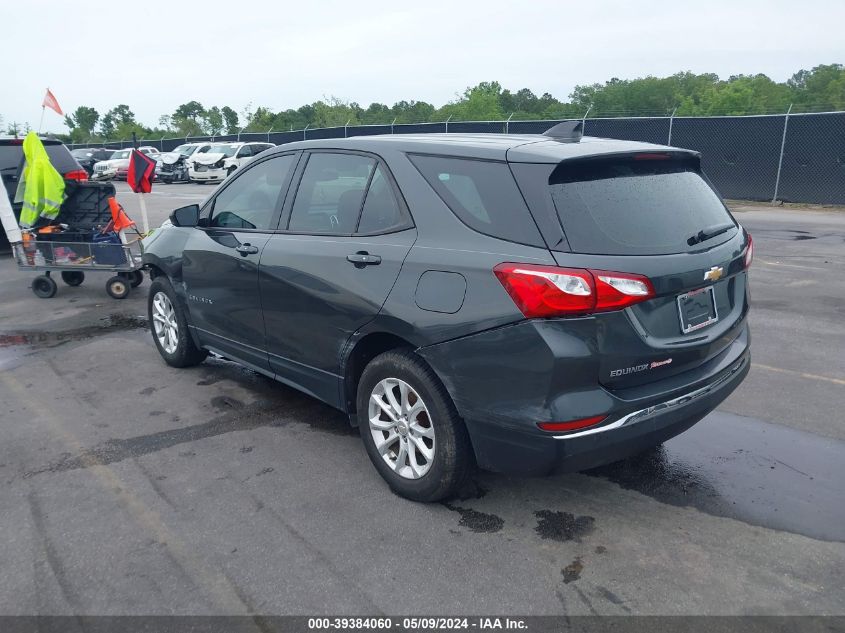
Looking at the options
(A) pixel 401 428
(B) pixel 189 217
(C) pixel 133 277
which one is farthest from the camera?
(C) pixel 133 277

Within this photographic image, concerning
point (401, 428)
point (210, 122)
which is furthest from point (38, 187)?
point (210, 122)

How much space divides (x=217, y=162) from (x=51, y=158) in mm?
19380

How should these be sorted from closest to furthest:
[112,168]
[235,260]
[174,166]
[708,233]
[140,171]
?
1. [708,233]
2. [235,260]
3. [140,171]
4. [174,166]
5. [112,168]

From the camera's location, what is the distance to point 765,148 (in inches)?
724

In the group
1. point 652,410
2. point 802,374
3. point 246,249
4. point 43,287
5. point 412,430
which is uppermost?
point 246,249

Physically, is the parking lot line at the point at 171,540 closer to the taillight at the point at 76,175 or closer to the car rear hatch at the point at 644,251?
the car rear hatch at the point at 644,251

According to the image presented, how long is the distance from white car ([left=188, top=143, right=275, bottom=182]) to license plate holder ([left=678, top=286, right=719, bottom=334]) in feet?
91.5

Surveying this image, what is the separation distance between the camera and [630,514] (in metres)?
3.42

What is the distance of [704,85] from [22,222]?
81.3 m

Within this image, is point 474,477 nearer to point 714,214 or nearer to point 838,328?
point 714,214

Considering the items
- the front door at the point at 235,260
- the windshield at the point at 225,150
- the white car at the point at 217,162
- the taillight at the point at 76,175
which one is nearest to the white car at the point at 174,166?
the windshield at the point at 225,150

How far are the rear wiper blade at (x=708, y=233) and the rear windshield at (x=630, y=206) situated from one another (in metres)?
0.01

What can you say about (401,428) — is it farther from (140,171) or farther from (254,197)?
(140,171)

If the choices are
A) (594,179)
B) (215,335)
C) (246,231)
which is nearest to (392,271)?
(594,179)
